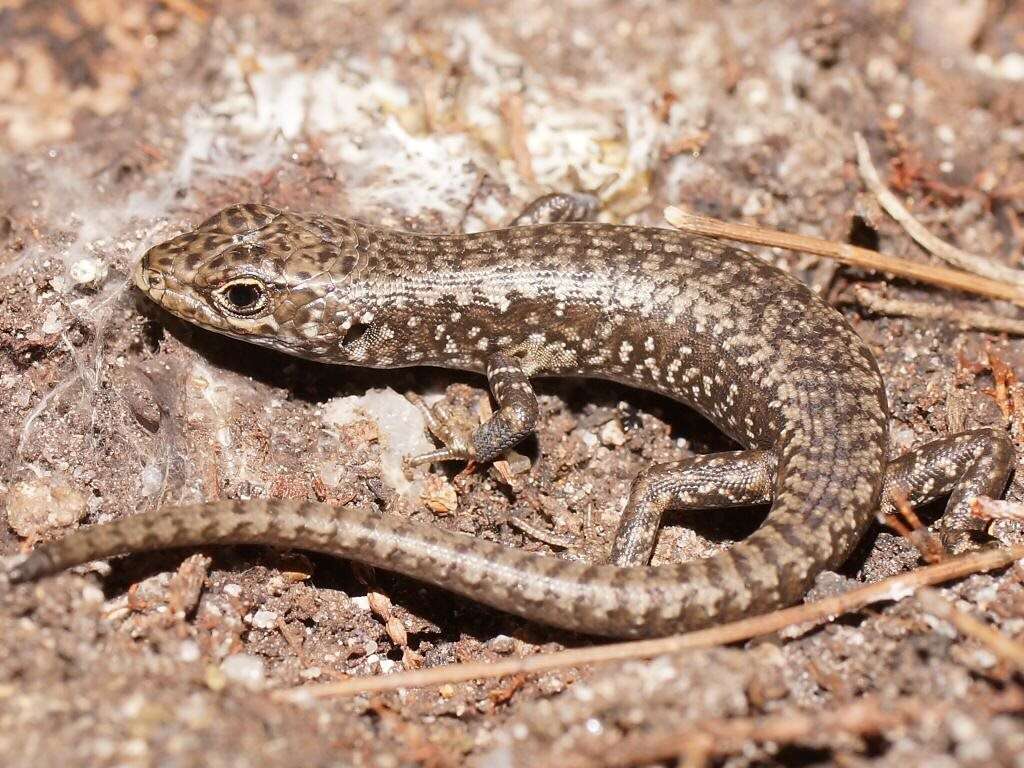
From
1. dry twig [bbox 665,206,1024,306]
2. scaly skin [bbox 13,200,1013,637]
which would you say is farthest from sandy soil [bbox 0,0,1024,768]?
dry twig [bbox 665,206,1024,306]

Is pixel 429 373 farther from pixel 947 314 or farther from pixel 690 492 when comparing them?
pixel 947 314

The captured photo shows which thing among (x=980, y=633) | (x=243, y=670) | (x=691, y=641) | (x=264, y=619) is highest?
(x=980, y=633)

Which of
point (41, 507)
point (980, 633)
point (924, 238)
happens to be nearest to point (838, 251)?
point (924, 238)

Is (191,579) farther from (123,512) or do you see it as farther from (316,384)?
(316,384)

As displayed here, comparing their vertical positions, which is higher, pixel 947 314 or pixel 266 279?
pixel 947 314

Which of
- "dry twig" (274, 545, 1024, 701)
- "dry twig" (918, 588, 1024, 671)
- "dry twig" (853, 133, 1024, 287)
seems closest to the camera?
"dry twig" (918, 588, 1024, 671)

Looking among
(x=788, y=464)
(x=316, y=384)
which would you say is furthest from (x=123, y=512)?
(x=788, y=464)

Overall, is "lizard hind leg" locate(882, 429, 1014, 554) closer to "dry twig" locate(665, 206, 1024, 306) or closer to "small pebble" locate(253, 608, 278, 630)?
"dry twig" locate(665, 206, 1024, 306)

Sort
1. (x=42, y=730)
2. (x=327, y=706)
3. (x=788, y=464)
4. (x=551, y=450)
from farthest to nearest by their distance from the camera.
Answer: (x=551, y=450) → (x=788, y=464) → (x=327, y=706) → (x=42, y=730)
